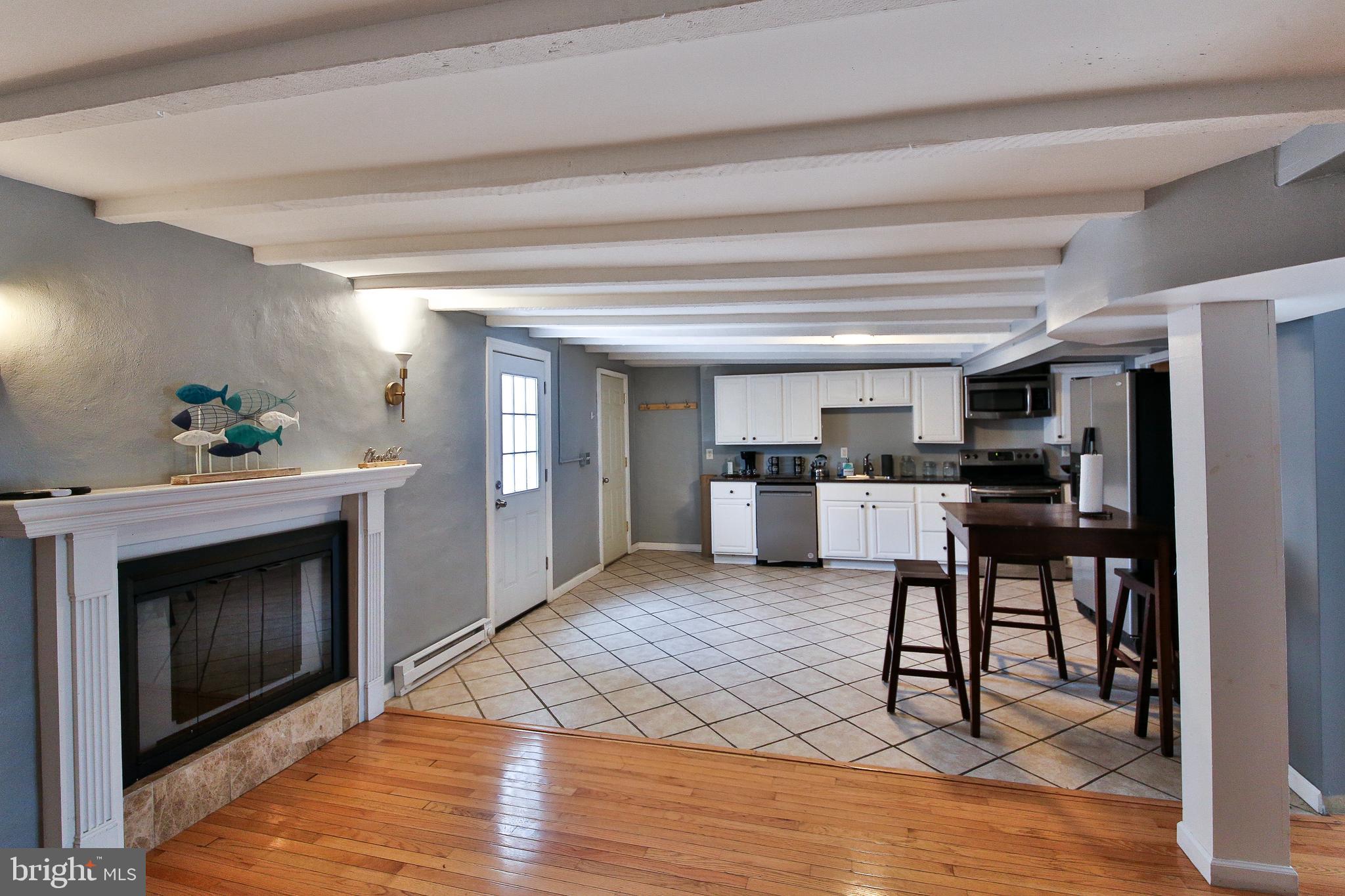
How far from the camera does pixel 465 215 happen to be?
2.16 meters

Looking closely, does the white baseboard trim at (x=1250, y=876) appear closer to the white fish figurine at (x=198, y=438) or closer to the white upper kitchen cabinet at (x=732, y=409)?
the white fish figurine at (x=198, y=438)

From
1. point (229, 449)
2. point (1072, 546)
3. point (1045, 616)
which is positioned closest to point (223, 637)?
point (229, 449)

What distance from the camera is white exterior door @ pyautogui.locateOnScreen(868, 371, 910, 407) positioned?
6293 millimetres

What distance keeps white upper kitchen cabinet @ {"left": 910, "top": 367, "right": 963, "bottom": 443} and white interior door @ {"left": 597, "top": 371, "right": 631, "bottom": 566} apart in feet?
10.1

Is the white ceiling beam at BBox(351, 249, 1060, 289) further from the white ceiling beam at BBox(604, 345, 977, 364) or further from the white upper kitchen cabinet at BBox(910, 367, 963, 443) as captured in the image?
the white upper kitchen cabinet at BBox(910, 367, 963, 443)

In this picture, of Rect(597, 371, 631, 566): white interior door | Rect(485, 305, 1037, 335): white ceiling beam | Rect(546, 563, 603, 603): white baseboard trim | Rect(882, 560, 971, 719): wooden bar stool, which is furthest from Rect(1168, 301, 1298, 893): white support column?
Rect(597, 371, 631, 566): white interior door

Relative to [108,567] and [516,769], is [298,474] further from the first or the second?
[516,769]

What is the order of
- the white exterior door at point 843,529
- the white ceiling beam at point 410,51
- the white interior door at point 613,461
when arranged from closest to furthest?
the white ceiling beam at point 410,51 < the white exterior door at point 843,529 < the white interior door at point 613,461

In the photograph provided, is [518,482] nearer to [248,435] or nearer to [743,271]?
[248,435]

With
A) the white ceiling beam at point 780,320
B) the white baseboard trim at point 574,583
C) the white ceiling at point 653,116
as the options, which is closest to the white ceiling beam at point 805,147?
the white ceiling at point 653,116

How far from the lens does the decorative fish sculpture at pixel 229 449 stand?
7.59 ft

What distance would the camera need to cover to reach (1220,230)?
166 cm

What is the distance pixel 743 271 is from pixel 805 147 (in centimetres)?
124

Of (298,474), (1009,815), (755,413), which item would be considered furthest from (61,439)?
(755,413)
